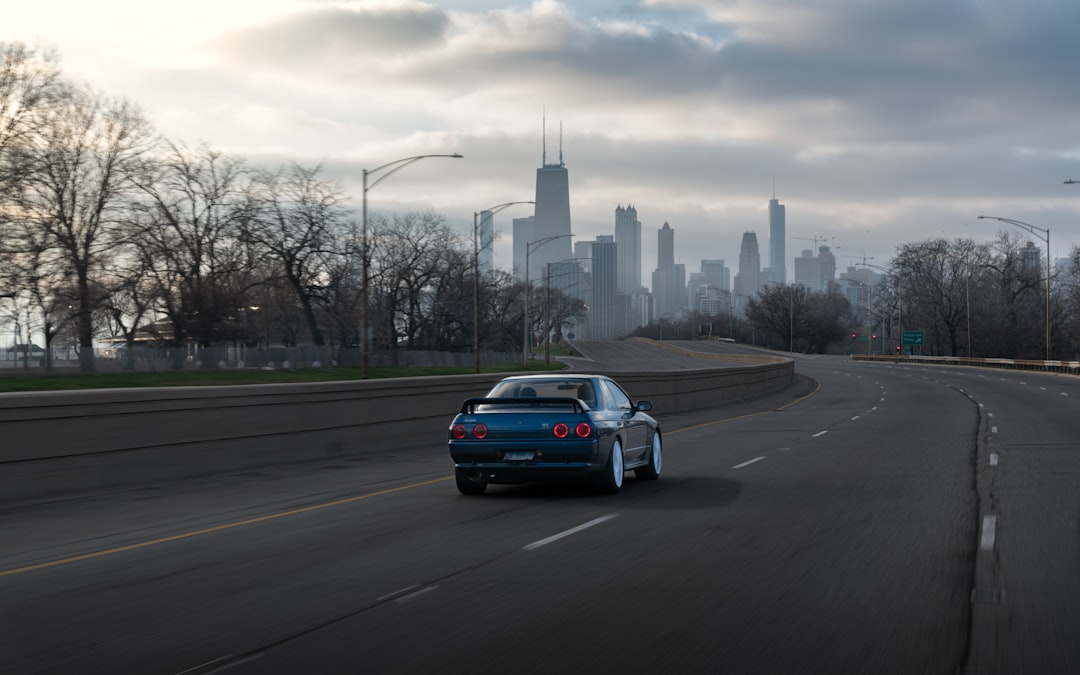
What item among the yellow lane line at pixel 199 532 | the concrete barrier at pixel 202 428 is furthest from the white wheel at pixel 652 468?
the concrete barrier at pixel 202 428

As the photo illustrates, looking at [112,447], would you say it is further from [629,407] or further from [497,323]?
[497,323]

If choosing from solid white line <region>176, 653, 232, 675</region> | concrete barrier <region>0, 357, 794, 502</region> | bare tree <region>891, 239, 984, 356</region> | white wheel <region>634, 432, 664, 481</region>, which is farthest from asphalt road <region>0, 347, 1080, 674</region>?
bare tree <region>891, 239, 984, 356</region>

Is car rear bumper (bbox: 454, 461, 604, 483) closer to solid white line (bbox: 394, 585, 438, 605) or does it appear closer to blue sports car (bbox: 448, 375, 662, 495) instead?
blue sports car (bbox: 448, 375, 662, 495)

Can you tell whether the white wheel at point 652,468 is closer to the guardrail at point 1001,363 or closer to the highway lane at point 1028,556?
the highway lane at point 1028,556

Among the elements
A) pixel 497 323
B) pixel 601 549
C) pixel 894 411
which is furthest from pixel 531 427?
pixel 497 323

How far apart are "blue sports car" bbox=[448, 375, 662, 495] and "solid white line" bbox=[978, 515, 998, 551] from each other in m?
4.33

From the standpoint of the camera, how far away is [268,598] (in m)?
7.63

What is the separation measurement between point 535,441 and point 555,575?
5147mm

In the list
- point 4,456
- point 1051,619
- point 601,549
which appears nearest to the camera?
point 1051,619

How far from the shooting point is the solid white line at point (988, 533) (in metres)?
9.87

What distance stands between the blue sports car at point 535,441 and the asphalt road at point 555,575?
362mm

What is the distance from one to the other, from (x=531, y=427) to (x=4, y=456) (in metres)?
6.11

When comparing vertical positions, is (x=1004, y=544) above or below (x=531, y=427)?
below

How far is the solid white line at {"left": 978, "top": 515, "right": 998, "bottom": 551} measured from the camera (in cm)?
987
